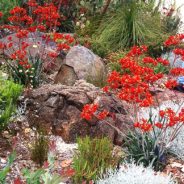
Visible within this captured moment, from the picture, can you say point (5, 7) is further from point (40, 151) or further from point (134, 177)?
point (134, 177)

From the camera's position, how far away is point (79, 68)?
7.97m

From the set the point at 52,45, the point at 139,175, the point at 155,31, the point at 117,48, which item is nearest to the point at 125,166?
the point at 139,175

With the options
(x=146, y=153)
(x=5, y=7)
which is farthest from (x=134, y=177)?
(x=5, y=7)

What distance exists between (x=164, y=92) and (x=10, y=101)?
2.84m

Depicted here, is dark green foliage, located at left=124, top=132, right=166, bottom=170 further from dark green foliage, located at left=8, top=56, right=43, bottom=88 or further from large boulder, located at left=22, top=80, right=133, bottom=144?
dark green foliage, located at left=8, top=56, right=43, bottom=88

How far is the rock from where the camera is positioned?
25.8 feet

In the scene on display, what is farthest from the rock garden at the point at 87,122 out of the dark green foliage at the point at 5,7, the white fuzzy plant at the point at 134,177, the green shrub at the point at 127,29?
the dark green foliage at the point at 5,7

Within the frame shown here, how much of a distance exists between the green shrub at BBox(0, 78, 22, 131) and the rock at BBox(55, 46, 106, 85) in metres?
1.74

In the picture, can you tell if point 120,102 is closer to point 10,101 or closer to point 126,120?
point 126,120

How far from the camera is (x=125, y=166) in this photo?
5.10 metres

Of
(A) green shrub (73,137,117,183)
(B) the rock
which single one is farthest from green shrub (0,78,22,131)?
(B) the rock

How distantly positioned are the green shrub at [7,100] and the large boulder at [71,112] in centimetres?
26

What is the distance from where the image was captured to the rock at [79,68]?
7871mm

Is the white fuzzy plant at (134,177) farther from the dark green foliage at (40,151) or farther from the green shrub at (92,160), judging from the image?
the dark green foliage at (40,151)
